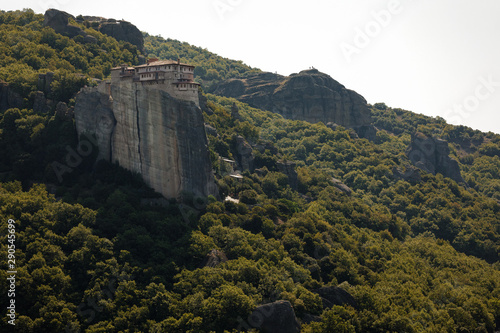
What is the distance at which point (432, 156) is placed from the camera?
459 ft

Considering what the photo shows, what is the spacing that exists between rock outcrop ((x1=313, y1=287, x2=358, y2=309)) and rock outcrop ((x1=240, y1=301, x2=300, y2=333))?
6860 millimetres

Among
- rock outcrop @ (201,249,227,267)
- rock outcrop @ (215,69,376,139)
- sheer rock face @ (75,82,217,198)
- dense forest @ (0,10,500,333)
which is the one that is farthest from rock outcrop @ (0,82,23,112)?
rock outcrop @ (215,69,376,139)

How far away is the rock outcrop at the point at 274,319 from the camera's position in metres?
54.8

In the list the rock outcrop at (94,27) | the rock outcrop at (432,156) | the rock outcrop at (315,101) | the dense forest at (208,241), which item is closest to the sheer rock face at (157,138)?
the dense forest at (208,241)

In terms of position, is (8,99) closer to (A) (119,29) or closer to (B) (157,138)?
(B) (157,138)

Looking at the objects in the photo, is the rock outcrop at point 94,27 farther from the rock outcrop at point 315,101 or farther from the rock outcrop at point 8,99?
the rock outcrop at point 315,101

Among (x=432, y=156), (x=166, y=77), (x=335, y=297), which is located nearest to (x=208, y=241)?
(x=335, y=297)

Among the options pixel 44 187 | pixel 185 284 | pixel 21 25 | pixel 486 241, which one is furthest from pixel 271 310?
pixel 21 25

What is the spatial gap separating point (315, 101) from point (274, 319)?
106 meters

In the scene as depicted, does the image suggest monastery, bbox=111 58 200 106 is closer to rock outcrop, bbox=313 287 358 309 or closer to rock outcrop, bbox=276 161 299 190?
rock outcrop, bbox=276 161 299 190

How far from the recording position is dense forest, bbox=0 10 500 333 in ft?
183

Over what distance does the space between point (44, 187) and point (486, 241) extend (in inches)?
3033

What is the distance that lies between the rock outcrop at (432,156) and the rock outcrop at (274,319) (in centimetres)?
8908

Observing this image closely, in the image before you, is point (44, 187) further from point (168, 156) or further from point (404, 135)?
point (404, 135)
